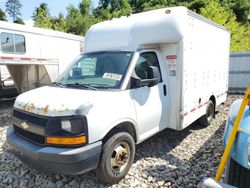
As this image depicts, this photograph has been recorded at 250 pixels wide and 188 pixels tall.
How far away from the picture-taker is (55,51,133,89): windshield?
382 cm

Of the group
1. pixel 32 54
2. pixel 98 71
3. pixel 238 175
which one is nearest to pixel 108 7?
pixel 32 54

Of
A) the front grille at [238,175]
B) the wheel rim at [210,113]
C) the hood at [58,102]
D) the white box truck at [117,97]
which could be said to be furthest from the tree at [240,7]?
the front grille at [238,175]

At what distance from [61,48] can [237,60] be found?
859 centimetres

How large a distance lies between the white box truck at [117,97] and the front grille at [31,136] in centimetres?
1

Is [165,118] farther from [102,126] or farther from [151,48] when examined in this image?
[102,126]

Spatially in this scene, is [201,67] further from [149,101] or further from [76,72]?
[76,72]

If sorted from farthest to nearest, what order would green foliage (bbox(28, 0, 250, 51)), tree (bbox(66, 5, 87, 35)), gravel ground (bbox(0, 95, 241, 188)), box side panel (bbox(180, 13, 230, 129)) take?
1. tree (bbox(66, 5, 87, 35))
2. green foliage (bbox(28, 0, 250, 51))
3. box side panel (bbox(180, 13, 230, 129))
4. gravel ground (bbox(0, 95, 241, 188))

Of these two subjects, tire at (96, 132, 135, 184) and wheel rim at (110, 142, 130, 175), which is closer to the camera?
tire at (96, 132, 135, 184)

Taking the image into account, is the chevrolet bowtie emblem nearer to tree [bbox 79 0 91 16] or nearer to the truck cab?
the truck cab

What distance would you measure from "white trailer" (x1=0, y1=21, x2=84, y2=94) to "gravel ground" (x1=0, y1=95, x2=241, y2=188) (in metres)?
3.64

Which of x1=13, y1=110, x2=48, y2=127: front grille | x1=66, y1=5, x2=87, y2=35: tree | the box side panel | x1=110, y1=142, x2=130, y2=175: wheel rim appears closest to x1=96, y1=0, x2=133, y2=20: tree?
x1=66, y1=5, x2=87, y2=35: tree

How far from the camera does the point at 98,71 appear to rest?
409 cm

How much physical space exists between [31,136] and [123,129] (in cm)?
141

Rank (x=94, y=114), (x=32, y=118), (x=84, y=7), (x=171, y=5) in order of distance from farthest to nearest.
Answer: (x=84, y=7)
(x=171, y=5)
(x=32, y=118)
(x=94, y=114)
